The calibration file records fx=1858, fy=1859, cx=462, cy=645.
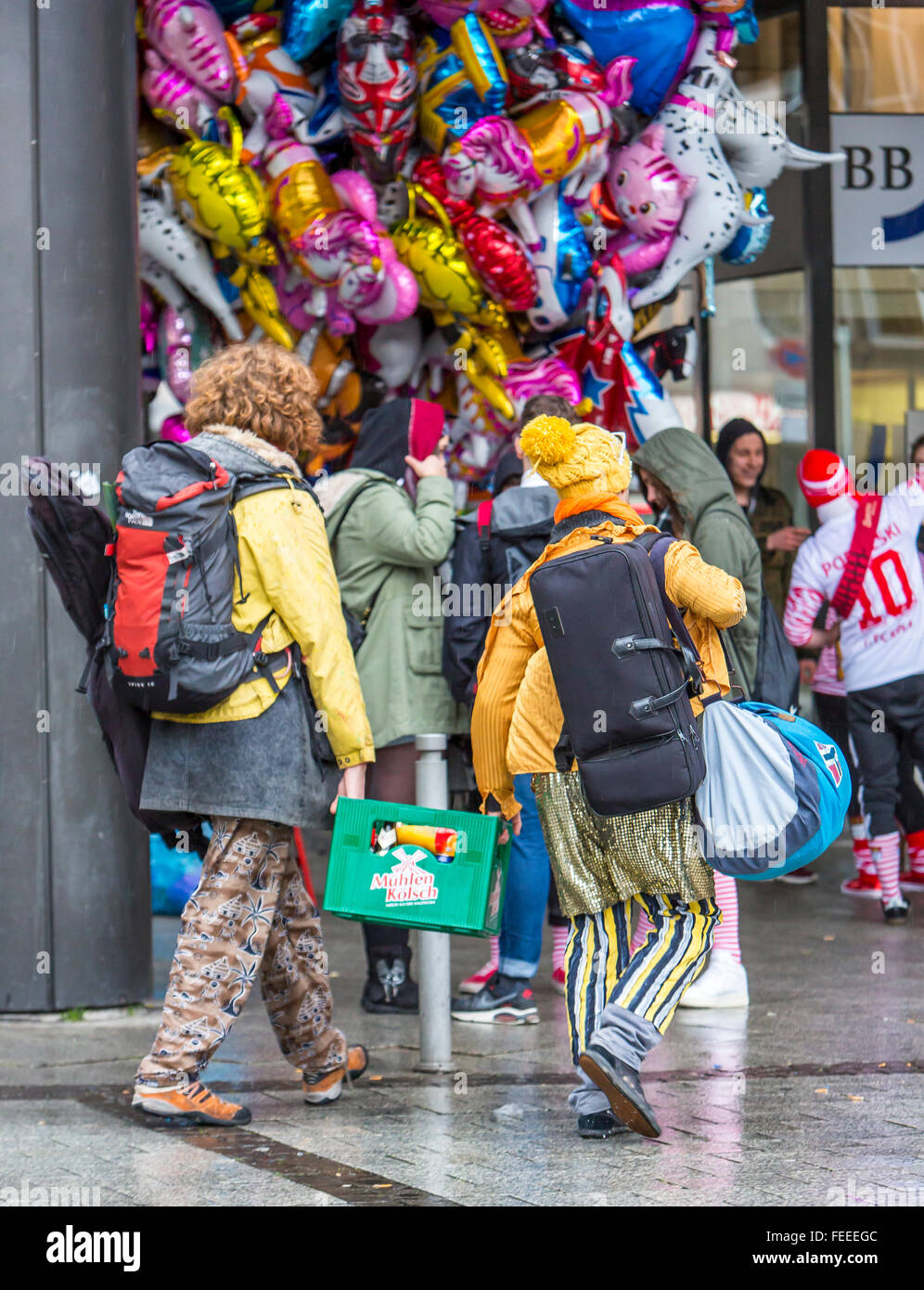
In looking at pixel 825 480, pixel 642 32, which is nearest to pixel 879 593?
pixel 825 480

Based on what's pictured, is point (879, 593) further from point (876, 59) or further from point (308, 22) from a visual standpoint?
point (876, 59)

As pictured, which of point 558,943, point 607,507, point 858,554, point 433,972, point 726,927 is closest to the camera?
point 607,507

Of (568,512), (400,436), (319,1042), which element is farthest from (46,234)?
(319,1042)

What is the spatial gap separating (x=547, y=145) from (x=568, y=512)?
3.32m

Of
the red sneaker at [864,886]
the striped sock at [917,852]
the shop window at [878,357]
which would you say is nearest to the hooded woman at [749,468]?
the striped sock at [917,852]

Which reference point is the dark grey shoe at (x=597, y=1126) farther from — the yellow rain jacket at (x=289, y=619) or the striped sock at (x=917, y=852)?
the striped sock at (x=917, y=852)

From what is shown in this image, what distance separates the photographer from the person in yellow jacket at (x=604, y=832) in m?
4.50

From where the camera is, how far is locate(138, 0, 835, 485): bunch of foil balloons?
737cm

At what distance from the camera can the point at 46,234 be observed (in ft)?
20.4

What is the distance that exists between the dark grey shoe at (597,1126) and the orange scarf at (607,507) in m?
1.47

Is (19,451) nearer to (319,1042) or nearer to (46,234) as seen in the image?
(46,234)

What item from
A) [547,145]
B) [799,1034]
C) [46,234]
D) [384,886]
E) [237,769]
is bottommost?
[799,1034]

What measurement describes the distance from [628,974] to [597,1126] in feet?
1.26

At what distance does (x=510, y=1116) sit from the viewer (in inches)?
190
